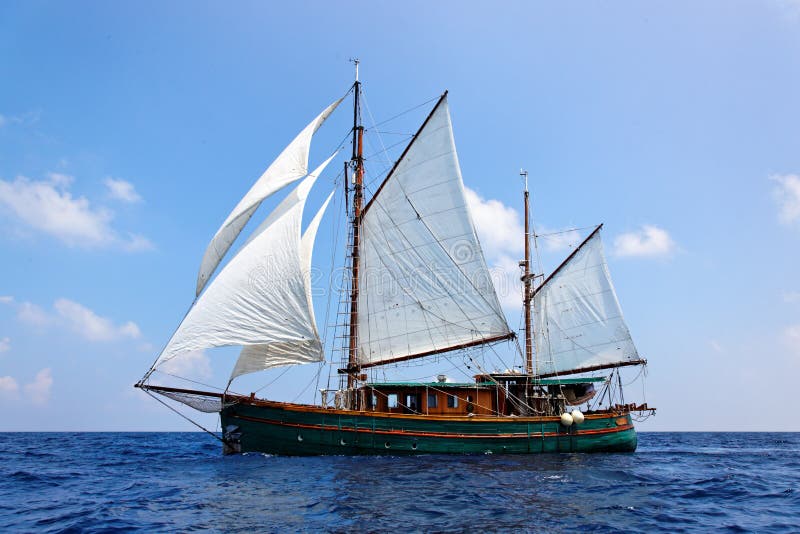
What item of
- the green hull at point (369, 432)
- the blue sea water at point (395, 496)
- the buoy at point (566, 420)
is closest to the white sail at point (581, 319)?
the buoy at point (566, 420)

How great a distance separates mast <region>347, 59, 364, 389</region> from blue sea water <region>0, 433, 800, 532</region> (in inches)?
222

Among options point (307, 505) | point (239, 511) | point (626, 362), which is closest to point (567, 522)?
point (307, 505)

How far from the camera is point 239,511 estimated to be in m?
13.4

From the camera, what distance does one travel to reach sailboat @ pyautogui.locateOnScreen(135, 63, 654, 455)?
23.8 m

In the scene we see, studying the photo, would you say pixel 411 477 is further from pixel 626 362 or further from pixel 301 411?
pixel 626 362

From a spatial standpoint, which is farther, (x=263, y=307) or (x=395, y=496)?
(x=263, y=307)

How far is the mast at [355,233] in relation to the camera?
90.9ft

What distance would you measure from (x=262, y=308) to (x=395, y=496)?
36.3 ft

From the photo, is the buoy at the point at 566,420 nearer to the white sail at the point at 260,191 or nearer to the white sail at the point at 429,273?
the white sail at the point at 429,273

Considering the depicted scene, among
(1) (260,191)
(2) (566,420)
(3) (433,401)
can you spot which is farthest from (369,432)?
(1) (260,191)

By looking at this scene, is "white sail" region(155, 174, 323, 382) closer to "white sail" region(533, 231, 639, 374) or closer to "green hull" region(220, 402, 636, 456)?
"green hull" region(220, 402, 636, 456)

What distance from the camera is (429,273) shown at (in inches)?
1098

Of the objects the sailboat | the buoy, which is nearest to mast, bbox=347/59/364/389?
the sailboat

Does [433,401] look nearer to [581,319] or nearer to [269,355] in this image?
[269,355]
